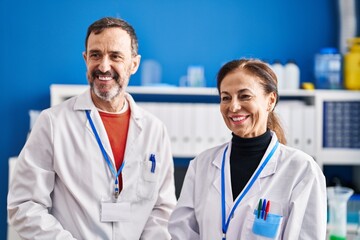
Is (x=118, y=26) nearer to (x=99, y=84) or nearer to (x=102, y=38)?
(x=102, y=38)

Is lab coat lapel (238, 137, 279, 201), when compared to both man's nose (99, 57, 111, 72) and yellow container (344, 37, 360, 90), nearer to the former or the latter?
man's nose (99, 57, 111, 72)

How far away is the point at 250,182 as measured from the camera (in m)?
1.52

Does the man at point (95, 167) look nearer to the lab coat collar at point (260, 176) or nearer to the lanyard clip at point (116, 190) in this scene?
the lanyard clip at point (116, 190)

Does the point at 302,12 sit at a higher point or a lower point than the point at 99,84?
higher

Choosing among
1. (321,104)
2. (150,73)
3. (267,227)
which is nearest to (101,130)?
(267,227)

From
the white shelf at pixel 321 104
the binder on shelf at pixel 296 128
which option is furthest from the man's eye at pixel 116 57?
the binder on shelf at pixel 296 128

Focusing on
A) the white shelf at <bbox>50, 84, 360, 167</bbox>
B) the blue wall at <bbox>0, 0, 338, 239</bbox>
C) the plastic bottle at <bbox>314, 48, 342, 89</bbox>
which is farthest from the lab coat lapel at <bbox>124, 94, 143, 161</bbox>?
the plastic bottle at <bbox>314, 48, 342, 89</bbox>

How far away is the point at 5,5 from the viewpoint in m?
3.26

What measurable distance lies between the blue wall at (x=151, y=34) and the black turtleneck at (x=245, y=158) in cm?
176

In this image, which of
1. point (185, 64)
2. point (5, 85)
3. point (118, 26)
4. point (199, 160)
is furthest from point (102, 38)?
point (5, 85)

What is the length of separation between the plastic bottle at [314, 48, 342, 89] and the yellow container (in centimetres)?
5

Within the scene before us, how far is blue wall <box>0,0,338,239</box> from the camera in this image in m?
3.26

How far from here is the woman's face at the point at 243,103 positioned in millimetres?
1543

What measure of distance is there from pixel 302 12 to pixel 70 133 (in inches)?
82.2
